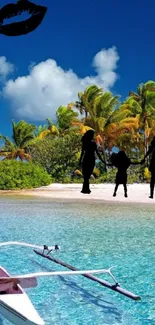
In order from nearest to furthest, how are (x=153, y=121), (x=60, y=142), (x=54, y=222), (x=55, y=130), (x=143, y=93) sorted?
1. (x=54, y=222)
2. (x=60, y=142)
3. (x=153, y=121)
4. (x=55, y=130)
5. (x=143, y=93)

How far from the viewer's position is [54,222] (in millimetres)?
13344

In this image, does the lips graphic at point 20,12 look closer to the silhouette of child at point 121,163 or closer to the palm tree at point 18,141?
the silhouette of child at point 121,163

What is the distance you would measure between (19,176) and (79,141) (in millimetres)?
5987

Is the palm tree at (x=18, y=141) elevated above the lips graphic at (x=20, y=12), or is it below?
above

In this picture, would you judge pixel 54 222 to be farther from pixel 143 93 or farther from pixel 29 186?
pixel 143 93

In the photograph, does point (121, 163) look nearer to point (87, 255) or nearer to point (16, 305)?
Result: point (16, 305)

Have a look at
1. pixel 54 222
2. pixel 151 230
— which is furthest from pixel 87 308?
pixel 54 222

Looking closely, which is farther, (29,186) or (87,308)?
(29,186)

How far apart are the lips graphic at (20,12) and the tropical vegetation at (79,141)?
74.2 feet

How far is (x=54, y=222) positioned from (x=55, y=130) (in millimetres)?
24183

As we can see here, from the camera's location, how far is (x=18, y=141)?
134ft

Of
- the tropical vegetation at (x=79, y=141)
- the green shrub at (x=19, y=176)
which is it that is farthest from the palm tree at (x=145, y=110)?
the green shrub at (x=19, y=176)

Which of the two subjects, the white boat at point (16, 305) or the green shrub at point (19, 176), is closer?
the white boat at point (16, 305)

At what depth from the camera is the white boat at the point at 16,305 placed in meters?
3.12
